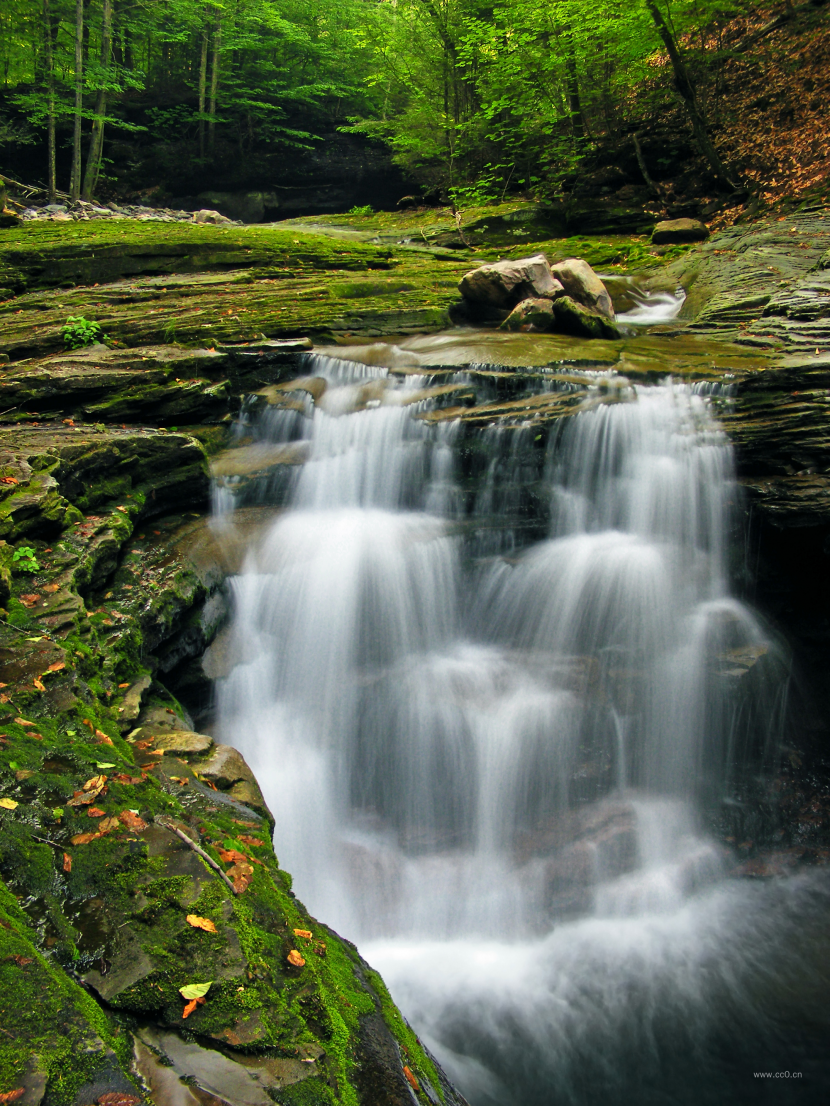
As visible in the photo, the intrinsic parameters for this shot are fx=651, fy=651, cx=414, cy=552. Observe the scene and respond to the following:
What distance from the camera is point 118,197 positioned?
26.2m

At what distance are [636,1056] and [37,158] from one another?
32.9 meters

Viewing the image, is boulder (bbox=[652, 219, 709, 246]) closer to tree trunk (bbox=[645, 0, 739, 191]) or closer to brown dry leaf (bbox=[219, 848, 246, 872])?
tree trunk (bbox=[645, 0, 739, 191])

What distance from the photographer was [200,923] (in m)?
2.26

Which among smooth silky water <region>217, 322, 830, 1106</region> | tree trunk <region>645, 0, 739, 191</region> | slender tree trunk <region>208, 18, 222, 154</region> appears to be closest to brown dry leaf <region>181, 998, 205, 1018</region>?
smooth silky water <region>217, 322, 830, 1106</region>

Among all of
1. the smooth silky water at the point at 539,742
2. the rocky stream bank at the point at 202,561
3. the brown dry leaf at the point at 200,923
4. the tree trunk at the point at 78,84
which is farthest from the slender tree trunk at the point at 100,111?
the brown dry leaf at the point at 200,923

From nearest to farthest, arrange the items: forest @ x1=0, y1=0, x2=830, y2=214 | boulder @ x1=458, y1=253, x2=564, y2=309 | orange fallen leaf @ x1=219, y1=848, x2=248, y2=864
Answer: orange fallen leaf @ x1=219, y1=848, x2=248, y2=864 → boulder @ x1=458, y1=253, x2=564, y2=309 → forest @ x1=0, y1=0, x2=830, y2=214

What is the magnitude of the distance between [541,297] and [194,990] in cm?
1064

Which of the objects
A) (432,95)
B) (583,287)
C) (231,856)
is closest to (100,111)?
(432,95)

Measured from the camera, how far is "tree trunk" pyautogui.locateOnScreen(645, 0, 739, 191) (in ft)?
47.0

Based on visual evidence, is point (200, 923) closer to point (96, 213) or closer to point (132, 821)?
point (132, 821)

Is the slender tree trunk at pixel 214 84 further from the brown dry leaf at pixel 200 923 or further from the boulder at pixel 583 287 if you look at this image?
the brown dry leaf at pixel 200 923

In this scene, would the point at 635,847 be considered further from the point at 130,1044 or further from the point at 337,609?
the point at 130,1044

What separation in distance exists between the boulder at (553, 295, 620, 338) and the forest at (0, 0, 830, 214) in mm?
8465

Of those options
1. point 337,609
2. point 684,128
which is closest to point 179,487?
point 337,609
